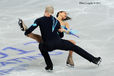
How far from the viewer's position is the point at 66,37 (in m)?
9.36

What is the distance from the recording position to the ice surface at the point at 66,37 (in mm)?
7004

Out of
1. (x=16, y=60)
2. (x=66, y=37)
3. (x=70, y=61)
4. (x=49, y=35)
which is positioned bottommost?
(x=66, y=37)

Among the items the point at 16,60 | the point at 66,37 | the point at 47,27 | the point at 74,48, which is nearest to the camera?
the point at 47,27

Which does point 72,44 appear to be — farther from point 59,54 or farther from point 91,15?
point 91,15

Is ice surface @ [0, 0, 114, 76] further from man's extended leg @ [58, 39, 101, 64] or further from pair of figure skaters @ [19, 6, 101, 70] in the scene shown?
pair of figure skaters @ [19, 6, 101, 70]

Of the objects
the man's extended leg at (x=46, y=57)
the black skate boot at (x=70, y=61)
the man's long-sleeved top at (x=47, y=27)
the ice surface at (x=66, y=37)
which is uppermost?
the man's long-sleeved top at (x=47, y=27)

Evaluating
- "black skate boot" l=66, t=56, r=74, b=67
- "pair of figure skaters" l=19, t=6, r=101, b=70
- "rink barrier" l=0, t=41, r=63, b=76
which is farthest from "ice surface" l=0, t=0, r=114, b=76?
"pair of figure skaters" l=19, t=6, r=101, b=70

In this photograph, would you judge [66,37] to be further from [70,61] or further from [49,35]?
[49,35]

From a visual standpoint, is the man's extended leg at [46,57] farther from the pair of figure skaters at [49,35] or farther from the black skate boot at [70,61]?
the black skate boot at [70,61]

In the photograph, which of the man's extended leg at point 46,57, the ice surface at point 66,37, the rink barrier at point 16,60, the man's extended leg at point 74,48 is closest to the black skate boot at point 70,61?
the ice surface at point 66,37

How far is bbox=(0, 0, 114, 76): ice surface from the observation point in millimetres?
7004

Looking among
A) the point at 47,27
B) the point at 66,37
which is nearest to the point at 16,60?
the point at 47,27

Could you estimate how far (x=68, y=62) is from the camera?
23.6 ft

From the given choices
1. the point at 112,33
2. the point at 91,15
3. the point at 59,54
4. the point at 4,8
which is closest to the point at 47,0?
the point at 4,8
